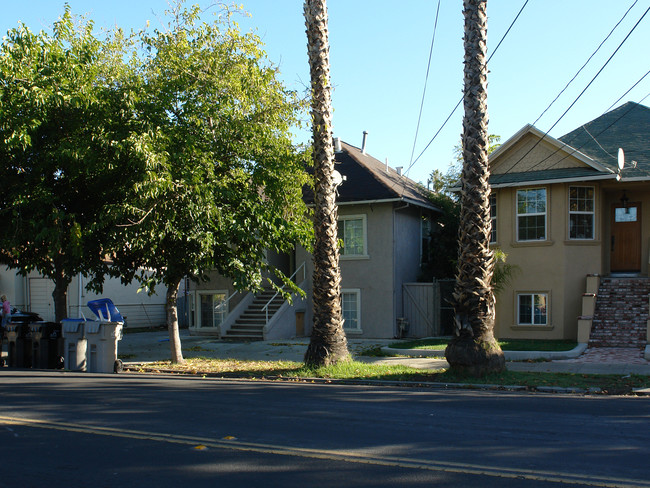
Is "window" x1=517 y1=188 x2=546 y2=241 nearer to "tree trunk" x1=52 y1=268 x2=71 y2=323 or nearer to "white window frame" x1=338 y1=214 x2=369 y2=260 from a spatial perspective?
"white window frame" x1=338 y1=214 x2=369 y2=260

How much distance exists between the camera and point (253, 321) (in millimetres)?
22344

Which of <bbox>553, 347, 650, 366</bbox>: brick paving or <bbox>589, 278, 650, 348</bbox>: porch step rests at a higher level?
<bbox>589, 278, 650, 348</bbox>: porch step

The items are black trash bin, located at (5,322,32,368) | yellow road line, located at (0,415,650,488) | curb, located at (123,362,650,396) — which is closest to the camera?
yellow road line, located at (0,415,650,488)

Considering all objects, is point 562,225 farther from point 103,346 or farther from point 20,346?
point 20,346

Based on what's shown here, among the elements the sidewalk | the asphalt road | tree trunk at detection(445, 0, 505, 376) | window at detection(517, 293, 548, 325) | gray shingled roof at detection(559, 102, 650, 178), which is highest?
gray shingled roof at detection(559, 102, 650, 178)

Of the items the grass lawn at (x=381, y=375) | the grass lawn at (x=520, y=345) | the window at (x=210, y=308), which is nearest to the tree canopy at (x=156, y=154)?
the grass lawn at (x=381, y=375)

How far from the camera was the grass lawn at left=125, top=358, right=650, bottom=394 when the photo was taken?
11.4m

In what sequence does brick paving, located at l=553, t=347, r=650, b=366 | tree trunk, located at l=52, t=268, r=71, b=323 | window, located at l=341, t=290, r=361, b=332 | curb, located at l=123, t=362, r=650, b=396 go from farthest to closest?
window, located at l=341, t=290, r=361, b=332 < tree trunk, located at l=52, t=268, r=71, b=323 < brick paving, located at l=553, t=347, r=650, b=366 < curb, located at l=123, t=362, r=650, b=396

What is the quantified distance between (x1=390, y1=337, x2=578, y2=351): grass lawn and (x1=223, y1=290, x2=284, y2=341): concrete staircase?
5.95m

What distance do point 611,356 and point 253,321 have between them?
12137mm

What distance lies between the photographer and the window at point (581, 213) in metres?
19.0

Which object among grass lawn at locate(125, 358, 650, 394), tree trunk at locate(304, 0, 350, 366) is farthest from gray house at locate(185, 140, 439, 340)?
tree trunk at locate(304, 0, 350, 366)

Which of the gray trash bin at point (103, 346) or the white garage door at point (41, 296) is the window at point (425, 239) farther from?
the white garage door at point (41, 296)

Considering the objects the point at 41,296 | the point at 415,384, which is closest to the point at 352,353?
the point at 415,384
